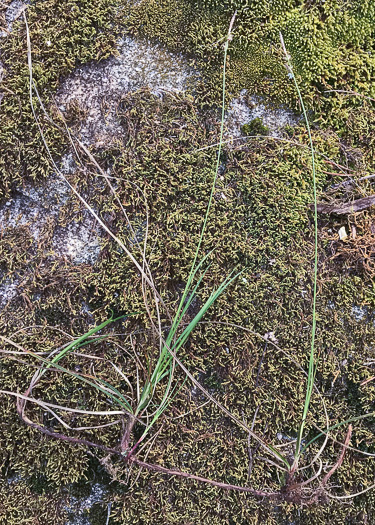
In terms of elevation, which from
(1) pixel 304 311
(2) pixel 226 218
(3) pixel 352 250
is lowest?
(1) pixel 304 311

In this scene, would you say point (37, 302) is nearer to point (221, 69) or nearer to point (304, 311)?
point (304, 311)

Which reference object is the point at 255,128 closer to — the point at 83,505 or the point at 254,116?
the point at 254,116

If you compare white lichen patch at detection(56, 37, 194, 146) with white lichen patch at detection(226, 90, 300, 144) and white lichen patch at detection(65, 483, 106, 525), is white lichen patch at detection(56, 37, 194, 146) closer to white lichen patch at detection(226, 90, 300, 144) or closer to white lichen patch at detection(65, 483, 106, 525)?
white lichen patch at detection(226, 90, 300, 144)

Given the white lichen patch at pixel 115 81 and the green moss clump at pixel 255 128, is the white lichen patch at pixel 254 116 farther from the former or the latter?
the white lichen patch at pixel 115 81

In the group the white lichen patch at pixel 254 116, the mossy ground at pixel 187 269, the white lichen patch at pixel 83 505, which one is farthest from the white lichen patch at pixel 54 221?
the white lichen patch at pixel 83 505

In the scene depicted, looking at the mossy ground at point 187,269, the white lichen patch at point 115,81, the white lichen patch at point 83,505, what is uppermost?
the white lichen patch at point 115,81

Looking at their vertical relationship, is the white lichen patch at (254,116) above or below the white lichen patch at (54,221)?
above

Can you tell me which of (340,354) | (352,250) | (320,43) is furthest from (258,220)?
(320,43)
